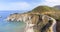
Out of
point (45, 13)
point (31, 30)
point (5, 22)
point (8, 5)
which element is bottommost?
point (31, 30)

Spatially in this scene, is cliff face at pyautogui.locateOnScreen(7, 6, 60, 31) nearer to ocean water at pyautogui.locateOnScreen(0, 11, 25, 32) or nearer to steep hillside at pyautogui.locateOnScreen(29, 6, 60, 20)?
steep hillside at pyautogui.locateOnScreen(29, 6, 60, 20)

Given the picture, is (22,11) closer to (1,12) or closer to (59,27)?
(1,12)

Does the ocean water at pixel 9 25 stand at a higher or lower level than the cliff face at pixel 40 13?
lower

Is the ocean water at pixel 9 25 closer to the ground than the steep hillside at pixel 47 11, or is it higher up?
closer to the ground

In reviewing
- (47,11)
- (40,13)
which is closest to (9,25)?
(40,13)

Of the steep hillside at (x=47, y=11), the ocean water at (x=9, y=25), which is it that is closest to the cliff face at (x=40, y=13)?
the steep hillside at (x=47, y=11)

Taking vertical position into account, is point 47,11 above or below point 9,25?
above

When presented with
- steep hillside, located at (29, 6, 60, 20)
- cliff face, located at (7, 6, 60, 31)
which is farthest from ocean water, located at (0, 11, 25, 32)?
steep hillside, located at (29, 6, 60, 20)

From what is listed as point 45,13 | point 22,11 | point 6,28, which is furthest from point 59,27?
point 6,28

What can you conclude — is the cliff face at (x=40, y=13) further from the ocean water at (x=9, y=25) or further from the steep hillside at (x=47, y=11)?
the ocean water at (x=9, y=25)

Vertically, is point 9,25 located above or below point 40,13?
below

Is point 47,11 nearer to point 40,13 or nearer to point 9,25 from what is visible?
point 40,13
